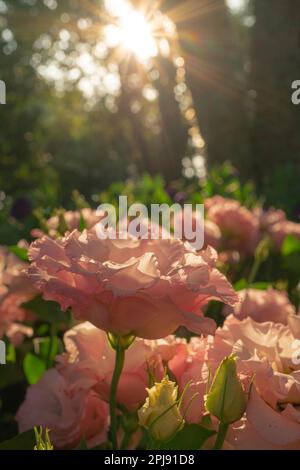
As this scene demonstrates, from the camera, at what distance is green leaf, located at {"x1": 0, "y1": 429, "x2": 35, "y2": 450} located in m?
0.96

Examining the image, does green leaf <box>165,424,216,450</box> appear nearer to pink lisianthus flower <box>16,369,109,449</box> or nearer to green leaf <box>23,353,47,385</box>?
pink lisianthus flower <box>16,369,109,449</box>

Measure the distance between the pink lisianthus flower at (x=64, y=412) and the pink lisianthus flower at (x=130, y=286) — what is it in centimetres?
19

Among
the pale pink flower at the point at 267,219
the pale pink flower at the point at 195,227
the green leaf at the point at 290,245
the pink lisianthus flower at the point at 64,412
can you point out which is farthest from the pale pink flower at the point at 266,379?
the pale pink flower at the point at 267,219

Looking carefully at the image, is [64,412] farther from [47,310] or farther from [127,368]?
[47,310]

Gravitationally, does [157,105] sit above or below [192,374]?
above

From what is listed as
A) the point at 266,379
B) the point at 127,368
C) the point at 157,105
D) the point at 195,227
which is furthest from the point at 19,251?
the point at 157,105

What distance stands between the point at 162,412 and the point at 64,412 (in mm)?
344

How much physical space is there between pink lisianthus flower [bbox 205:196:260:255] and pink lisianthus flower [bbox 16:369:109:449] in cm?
123

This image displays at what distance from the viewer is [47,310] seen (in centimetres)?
154

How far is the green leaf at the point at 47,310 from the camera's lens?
153cm

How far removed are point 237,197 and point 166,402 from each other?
281 centimetres

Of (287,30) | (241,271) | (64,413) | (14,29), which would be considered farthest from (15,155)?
(64,413)

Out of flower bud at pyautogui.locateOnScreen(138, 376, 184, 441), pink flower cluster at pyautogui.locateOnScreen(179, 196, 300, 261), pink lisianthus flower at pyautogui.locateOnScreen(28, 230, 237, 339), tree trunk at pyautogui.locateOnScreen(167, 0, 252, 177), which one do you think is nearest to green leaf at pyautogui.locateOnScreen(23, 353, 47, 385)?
pink lisianthus flower at pyautogui.locateOnScreen(28, 230, 237, 339)
